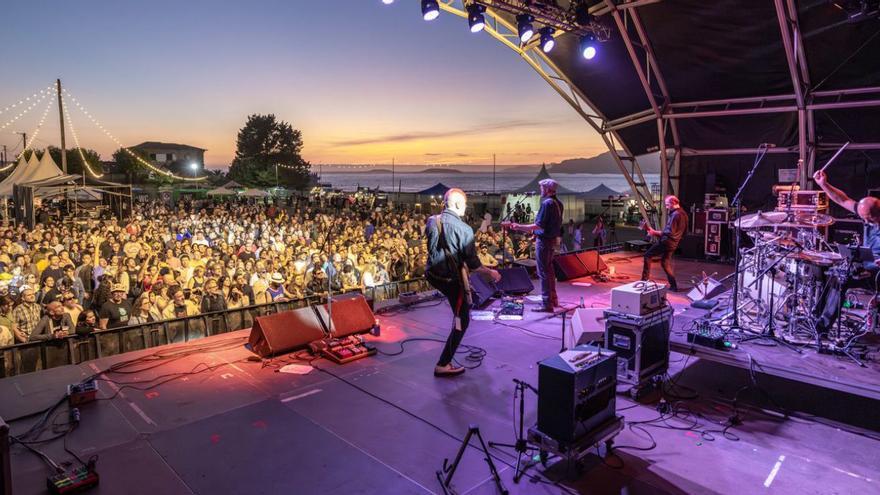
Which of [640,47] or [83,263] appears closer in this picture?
[83,263]

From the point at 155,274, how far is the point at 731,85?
1239cm

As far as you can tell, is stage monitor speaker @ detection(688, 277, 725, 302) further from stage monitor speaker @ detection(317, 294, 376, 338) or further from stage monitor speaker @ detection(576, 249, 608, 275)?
stage monitor speaker @ detection(317, 294, 376, 338)

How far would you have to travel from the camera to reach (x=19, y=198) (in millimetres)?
18109

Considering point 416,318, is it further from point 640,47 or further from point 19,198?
point 19,198

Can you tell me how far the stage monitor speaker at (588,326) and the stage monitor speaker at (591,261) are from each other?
16.2 feet

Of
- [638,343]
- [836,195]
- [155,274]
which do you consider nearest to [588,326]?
[638,343]

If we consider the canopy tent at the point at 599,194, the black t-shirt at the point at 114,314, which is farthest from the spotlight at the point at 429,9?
the canopy tent at the point at 599,194

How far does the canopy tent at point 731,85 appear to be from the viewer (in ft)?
30.6

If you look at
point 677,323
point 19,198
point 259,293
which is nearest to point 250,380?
point 259,293

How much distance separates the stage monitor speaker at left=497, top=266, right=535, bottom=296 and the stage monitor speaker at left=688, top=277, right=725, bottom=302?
8.46 ft

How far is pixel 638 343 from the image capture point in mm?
4582

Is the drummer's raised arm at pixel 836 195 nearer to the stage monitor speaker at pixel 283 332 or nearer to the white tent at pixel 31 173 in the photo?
the stage monitor speaker at pixel 283 332

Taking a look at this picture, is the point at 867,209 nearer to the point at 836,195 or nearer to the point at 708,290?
the point at 836,195

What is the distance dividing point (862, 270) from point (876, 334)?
1197 millimetres
